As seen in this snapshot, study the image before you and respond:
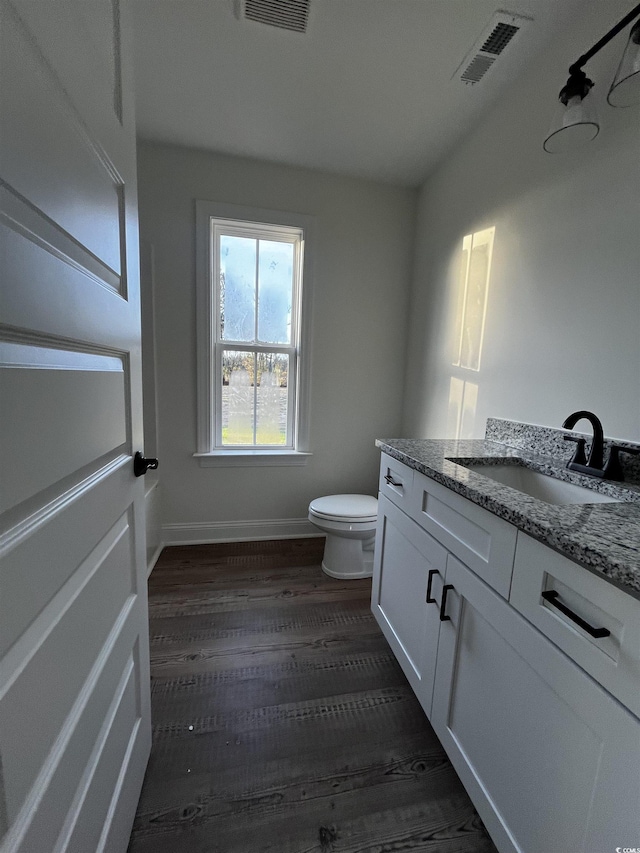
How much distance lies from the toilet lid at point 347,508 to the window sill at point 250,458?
1.46ft

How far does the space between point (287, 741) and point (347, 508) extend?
3.66 ft

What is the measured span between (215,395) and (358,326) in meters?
1.12

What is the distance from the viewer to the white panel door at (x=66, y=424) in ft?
1.39

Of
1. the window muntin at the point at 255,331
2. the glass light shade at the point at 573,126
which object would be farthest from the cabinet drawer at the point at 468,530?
the window muntin at the point at 255,331

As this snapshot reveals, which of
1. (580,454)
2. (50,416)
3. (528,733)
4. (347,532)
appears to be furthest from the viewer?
(347,532)

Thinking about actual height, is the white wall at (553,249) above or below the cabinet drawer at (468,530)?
above

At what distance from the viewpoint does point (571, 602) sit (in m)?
0.66

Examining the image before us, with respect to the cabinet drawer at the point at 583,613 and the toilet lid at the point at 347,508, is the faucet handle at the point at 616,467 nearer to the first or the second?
the cabinet drawer at the point at 583,613

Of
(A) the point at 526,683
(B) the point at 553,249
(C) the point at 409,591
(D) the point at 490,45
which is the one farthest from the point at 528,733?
(D) the point at 490,45

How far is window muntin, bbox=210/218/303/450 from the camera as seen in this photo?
235 centimetres

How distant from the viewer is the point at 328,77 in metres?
1.58

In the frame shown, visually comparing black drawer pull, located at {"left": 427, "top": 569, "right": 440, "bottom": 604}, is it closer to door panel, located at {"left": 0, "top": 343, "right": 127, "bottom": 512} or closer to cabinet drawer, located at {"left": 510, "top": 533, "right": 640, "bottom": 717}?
cabinet drawer, located at {"left": 510, "top": 533, "right": 640, "bottom": 717}

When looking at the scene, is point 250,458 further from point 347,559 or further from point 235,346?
point 347,559

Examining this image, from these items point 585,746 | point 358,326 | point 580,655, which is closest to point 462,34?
point 358,326
